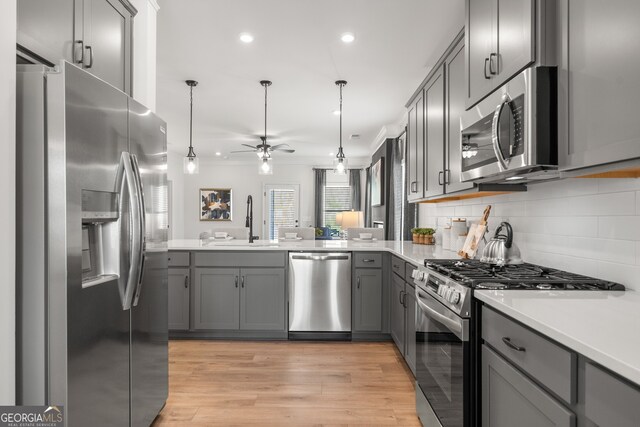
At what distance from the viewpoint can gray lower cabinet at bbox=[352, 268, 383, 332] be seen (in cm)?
381

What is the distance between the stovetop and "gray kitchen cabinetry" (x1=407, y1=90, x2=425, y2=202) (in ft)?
4.71

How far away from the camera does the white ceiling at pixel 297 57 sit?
2840 mm

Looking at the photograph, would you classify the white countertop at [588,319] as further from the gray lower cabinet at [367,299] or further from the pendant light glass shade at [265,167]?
the pendant light glass shade at [265,167]

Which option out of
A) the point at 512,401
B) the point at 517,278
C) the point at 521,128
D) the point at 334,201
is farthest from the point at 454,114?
the point at 334,201

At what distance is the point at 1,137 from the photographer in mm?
1254

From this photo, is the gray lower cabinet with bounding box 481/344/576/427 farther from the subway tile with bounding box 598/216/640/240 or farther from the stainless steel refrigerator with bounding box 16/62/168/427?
the stainless steel refrigerator with bounding box 16/62/168/427

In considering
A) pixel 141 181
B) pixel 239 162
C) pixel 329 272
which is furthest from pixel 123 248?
pixel 239 162

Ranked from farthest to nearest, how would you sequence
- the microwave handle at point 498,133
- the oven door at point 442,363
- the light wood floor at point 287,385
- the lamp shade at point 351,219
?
the lamp shade at point 351,219 < the light wood floor at point 287,385 < the microwave handle at point 498,133 < the oven door at point 442,363

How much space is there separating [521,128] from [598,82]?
36cm

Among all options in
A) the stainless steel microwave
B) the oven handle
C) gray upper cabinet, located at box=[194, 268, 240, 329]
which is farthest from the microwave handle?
gray upper cabinet, located at box=[194, 268, 240, 329]

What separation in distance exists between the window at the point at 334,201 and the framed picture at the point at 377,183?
1710 mm

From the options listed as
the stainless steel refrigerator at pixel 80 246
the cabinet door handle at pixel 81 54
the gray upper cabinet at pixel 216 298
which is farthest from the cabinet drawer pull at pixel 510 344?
the gray upper cabinet at pixel 216 298

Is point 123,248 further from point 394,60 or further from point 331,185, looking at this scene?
point 331,185

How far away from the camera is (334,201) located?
1013cm
